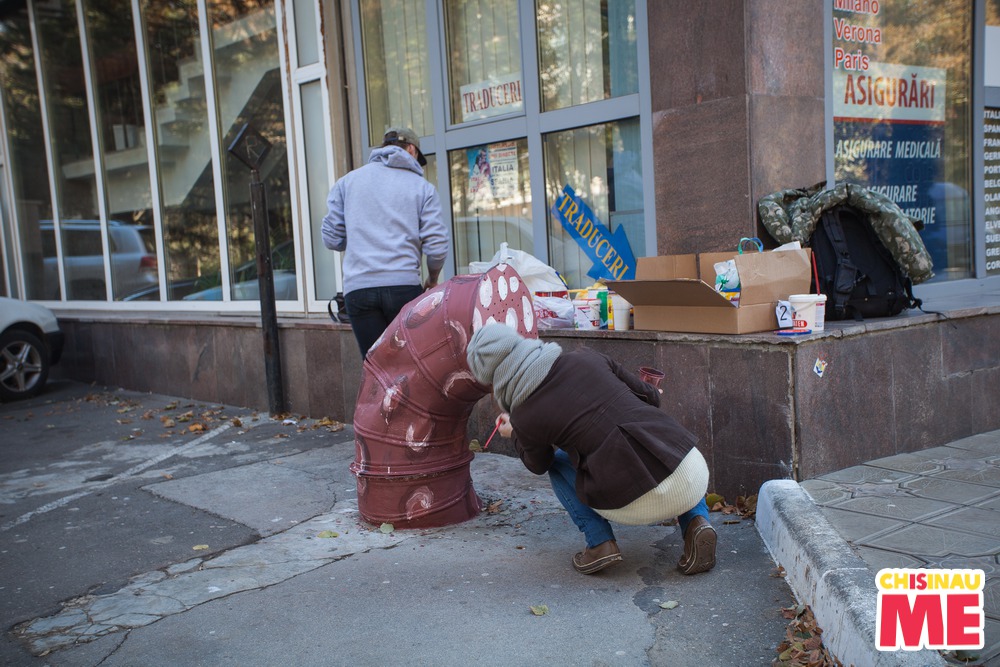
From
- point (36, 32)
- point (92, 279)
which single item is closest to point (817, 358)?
point (92, 279)

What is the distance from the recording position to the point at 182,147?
10094 mm

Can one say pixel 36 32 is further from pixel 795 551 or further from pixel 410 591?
pixel 795 551

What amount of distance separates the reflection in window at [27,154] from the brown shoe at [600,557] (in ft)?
36.0

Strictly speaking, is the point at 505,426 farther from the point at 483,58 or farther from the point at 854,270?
the point at 483,58

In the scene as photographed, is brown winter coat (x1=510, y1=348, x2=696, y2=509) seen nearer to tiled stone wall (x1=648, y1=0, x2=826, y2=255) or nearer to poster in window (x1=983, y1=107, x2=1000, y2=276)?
tiled stone wall (x1=648, y1=0, x2=826, y2=255)

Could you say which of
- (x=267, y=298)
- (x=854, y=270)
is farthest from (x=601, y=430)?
(x=267, y=298)

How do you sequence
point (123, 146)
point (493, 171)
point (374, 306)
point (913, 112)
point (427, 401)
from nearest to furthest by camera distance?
point (427, 401) < point (374, 306) < point (913, 112) < point (493, 171) < point (123, 146)

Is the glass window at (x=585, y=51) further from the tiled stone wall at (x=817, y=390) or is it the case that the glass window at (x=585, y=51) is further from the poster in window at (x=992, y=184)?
the poster in window at (x=992, y=184)

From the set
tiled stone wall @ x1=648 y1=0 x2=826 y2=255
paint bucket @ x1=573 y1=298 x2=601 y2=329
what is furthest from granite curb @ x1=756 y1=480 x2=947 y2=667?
tiled stone wall @ x1=648 y1=0 x2=826 y2=255

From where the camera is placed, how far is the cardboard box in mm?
4543

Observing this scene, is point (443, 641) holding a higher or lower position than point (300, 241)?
lower

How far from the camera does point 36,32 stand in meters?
12.0

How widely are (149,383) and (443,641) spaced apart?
24.8 feet

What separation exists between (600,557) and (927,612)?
4.41 ft
